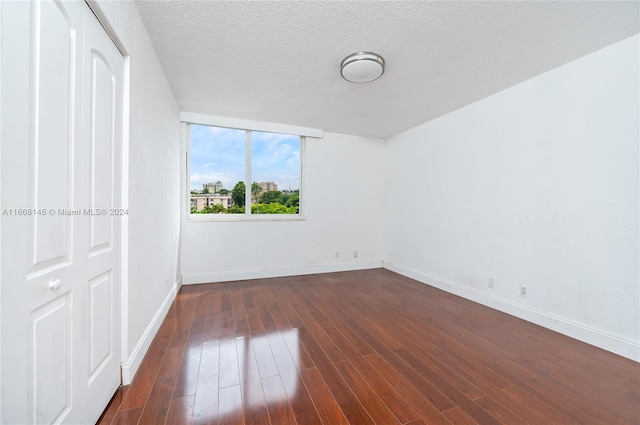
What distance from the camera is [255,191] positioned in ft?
13.6

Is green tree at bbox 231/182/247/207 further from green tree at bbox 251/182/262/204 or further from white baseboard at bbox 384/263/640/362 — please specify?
white baseboard at bbox 384/263/640/362

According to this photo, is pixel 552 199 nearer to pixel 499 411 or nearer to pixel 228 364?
pixel 499 411

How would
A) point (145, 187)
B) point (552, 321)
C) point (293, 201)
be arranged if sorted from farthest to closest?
point (293, 201)
point (552, 321)
point (145, 187)

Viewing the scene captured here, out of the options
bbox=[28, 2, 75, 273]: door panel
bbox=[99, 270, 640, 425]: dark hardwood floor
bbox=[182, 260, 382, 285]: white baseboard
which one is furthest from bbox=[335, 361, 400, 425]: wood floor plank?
bbox=[182, 260, 382, 285]: white baseboard

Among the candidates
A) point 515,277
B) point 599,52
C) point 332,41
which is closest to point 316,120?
point 332,41

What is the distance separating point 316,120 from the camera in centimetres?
389

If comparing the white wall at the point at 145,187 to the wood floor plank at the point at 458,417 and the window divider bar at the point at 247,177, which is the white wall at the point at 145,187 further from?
the wood floor plank at the point at 458,417

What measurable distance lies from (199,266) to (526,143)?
4414mm

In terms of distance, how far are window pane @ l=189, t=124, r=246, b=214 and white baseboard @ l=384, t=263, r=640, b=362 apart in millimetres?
3401

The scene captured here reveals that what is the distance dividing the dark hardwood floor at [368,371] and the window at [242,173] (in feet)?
5.38

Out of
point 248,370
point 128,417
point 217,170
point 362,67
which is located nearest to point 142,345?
point 128,417

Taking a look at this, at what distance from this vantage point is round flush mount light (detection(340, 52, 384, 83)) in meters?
2.17

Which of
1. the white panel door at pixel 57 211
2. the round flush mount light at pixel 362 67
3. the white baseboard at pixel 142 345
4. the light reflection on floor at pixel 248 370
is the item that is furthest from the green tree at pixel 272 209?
the white panel door at pixel 57 211

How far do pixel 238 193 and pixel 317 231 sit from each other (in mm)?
1485
